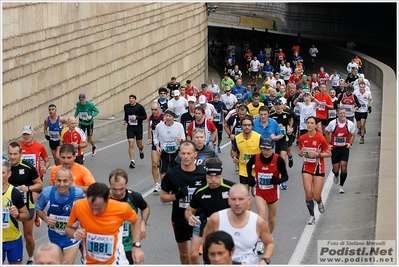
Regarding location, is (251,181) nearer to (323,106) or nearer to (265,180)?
(265,180)

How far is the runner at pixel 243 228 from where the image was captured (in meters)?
7.95

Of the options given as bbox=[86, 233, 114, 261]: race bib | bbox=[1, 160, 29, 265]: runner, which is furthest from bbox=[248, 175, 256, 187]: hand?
bbox=[86, 233, 114, 261]: race bib

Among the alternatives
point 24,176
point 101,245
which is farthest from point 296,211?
point 101,245

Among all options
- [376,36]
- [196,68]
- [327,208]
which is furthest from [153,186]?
[376,36]

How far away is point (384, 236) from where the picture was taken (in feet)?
34.9

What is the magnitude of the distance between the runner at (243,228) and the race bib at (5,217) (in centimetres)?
302

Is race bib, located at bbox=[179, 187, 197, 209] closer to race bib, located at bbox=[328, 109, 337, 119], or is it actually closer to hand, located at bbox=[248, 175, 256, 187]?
hand, located at bbox=[248, 175, 256, 187]

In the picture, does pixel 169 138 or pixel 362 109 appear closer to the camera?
pixel 169 138

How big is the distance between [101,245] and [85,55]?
20.7 meters

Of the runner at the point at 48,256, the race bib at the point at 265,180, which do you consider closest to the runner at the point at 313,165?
the race bib at the point at 265,180

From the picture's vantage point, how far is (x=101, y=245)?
8.48m

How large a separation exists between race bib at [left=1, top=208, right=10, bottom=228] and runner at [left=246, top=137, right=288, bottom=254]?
3.68 m

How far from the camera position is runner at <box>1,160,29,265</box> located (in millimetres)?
10062

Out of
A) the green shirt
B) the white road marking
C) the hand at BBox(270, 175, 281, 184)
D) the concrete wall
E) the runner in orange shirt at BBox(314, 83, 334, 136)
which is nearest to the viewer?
the white road marking
